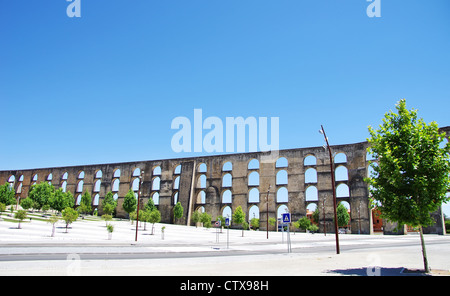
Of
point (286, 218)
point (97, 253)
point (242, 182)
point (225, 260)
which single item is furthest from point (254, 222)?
point (225, 260)

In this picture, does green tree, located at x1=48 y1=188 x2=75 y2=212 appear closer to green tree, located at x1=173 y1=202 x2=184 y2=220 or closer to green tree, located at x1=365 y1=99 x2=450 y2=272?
green tree, located at x1=173 y1=202 x2=184 y2=220

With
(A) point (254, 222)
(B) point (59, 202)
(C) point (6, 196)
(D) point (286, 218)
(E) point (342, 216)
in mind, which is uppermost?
(C) point (6, 196)

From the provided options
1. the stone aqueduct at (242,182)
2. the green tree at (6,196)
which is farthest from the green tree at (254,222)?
the green tree at (6,196)

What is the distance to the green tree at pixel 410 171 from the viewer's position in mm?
8992

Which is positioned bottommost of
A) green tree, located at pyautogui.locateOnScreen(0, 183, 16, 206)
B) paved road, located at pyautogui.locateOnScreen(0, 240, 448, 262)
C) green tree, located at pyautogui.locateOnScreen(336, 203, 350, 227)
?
paved road, located at pyautogui.locateOnScreen(0, 240, 448, 262)

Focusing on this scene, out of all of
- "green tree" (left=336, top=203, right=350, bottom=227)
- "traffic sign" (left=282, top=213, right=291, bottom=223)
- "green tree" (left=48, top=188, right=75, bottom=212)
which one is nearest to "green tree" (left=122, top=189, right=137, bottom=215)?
"green tree" (left=48, top=188, right=75, bottom=212)

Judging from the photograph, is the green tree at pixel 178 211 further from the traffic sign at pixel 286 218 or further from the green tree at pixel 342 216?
the traffic sign at pixel 286 218

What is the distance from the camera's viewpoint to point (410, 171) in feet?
30.3

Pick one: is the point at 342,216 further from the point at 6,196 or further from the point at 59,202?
the point at 6,196

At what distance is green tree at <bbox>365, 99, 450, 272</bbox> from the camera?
899 centimetres
